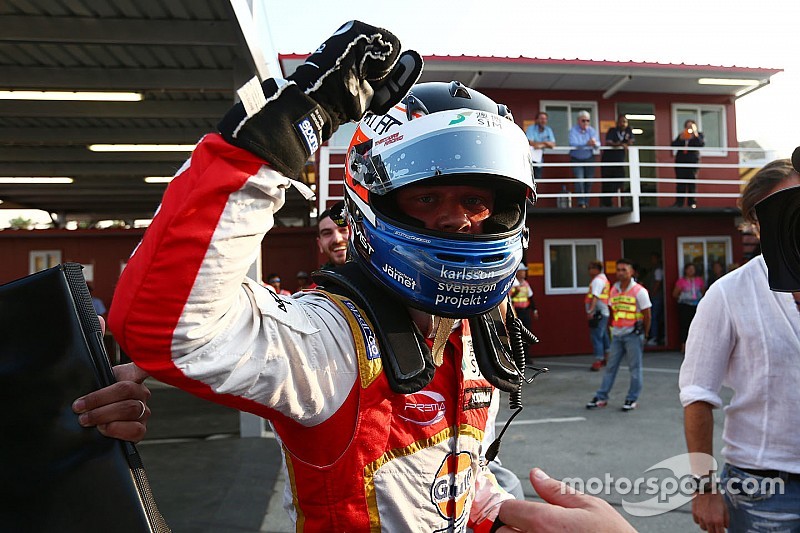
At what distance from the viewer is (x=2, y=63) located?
634 centimetres

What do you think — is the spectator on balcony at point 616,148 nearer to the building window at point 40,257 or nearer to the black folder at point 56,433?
the black folder at point 56,433

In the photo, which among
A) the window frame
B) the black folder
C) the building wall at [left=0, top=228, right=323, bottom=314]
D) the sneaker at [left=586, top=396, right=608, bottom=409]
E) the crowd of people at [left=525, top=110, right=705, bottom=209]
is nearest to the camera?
the black folder

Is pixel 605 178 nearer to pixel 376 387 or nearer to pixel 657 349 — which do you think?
pixel 657 349

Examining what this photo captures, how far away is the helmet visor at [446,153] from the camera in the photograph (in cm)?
148

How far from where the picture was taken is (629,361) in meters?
7.41

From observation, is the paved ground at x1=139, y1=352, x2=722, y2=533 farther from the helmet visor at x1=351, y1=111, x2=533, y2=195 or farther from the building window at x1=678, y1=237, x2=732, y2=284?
the building window at x1=678, y1=237, x2=732, y2=284

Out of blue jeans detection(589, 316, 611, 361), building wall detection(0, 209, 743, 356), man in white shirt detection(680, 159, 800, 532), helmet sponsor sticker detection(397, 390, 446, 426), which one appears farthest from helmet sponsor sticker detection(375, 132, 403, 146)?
building wall detection(0, 209, 743, 356)

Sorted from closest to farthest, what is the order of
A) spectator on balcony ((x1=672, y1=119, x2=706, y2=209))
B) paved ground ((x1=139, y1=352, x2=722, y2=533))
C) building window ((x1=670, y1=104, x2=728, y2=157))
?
paved ground ((x1=139, y1=352, x2=722, y2=533)) → spectator on balcony ((x1=672, y1=119, x2=706, y2=209)) → building window ((x1=670, y1=104, x2=728, y2=157))

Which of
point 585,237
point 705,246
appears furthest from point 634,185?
point 705,246

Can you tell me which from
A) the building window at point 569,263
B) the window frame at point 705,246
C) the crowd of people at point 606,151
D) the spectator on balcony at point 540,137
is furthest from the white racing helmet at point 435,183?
the window frame at point 705,246

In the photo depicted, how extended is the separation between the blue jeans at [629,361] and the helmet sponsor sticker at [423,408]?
21.4 ft

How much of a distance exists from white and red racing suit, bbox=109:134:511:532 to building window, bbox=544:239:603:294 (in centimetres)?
1201

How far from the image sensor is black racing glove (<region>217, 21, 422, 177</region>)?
100 centimetres

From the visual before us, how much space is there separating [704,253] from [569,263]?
3485 millimetres
